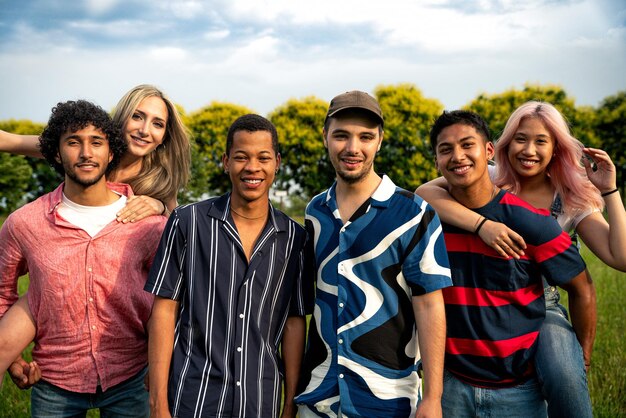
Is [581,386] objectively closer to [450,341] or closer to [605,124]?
[450,341]

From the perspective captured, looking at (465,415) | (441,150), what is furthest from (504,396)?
(441,150)

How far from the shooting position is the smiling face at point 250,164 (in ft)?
10.6

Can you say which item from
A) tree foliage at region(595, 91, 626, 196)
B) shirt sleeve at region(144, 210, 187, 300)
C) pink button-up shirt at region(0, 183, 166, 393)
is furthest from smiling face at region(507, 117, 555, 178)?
tree foliage at region(595, 91, 626, 196)

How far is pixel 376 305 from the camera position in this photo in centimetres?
305

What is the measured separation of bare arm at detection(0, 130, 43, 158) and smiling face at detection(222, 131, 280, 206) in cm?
185

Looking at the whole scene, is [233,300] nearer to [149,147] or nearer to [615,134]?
[149,147]

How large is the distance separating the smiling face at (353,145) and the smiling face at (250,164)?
0.37 metres

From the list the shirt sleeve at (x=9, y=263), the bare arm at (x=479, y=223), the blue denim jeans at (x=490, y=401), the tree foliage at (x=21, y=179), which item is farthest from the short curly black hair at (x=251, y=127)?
the tree foliage at (x=21, y=179)

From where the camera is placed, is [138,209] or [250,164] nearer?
[250,164]

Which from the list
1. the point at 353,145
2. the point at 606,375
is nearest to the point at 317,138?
the point at 606,375

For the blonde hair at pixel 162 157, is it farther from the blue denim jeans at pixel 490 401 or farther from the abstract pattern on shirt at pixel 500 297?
the blue denim jeans at pixel 490 401

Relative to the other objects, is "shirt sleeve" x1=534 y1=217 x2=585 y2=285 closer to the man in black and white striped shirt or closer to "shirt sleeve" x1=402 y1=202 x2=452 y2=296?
"shirt sleeve" x1=402 y1=202 x2=452 y2=296

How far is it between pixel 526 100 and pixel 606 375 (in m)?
32.7

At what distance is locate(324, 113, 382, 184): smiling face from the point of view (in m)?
3.14
